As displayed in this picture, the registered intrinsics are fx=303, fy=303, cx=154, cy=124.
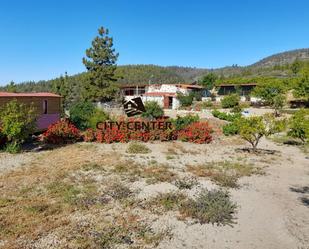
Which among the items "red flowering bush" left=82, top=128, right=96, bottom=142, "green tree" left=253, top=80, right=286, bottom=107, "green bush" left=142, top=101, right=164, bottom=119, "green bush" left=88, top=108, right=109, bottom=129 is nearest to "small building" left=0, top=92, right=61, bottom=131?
"green bush" left=88, top=108, right=109, bottom=129

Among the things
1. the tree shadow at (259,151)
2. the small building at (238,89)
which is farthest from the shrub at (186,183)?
the small building at (238,89)

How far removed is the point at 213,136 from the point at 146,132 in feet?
16.2

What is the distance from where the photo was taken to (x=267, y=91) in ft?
130

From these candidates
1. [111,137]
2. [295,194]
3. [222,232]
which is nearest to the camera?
[222,232]

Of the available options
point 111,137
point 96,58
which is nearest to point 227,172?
point 111,137

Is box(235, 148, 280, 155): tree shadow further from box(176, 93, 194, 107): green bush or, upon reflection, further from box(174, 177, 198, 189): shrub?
box(176, 93, 194, 107): green bush

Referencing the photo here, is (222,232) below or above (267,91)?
below

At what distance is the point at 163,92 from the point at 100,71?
1766 cm

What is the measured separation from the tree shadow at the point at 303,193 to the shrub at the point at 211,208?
2.08 meters

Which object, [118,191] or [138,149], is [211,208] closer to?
[118,191]

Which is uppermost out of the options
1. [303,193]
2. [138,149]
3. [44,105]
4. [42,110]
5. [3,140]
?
[44,105]

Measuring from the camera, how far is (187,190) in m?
9.33

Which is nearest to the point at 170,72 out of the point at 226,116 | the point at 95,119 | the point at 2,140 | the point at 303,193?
the point at 226,116

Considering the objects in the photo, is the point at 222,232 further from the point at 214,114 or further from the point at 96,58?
the point at 96,58
